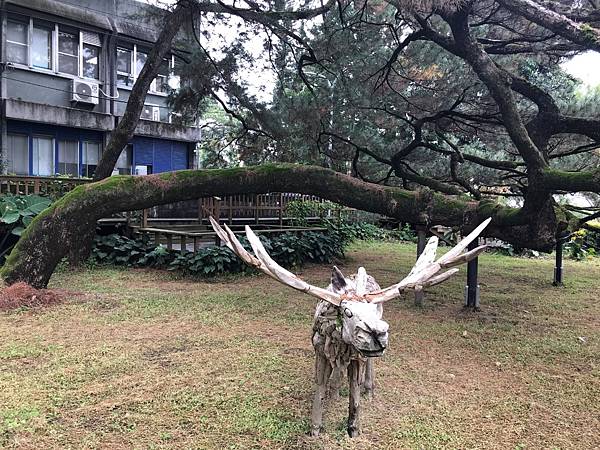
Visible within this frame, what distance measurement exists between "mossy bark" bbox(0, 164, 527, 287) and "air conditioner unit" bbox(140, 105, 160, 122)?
1059 cm

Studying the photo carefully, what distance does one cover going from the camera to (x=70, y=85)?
14398 mm

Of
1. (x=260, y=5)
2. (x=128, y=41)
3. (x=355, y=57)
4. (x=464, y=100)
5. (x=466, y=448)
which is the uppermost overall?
(x=128, y=41)

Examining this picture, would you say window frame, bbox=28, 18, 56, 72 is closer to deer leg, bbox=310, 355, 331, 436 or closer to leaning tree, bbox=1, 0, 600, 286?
leaning tree, bbox=1, 0, 600, 286

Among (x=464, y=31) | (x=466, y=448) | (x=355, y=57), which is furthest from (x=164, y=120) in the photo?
(x=466, y=448)

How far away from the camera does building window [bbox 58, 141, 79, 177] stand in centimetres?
1459

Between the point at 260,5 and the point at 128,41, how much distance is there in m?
8.86

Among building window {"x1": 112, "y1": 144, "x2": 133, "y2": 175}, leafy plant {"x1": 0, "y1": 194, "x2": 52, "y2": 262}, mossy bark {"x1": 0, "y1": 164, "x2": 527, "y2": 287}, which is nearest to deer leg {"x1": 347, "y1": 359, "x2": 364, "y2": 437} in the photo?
mossy bark {"x1": 0, "y1": 164, "x2": 527, "y2": 287}

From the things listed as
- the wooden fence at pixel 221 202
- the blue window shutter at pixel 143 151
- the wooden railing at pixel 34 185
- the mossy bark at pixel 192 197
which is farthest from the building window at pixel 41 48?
the mossy bark at pixel 192 197

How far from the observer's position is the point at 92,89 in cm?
1470

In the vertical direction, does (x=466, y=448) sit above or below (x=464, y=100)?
below

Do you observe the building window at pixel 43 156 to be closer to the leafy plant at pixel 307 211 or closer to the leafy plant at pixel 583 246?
the leafy plant at pixel 307 211

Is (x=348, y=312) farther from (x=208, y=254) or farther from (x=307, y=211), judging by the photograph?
(x=307, y=211)

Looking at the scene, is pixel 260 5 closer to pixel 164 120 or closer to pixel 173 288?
pixel 173 288

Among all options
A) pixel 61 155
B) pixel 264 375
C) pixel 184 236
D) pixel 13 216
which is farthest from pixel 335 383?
pixel 61 155
